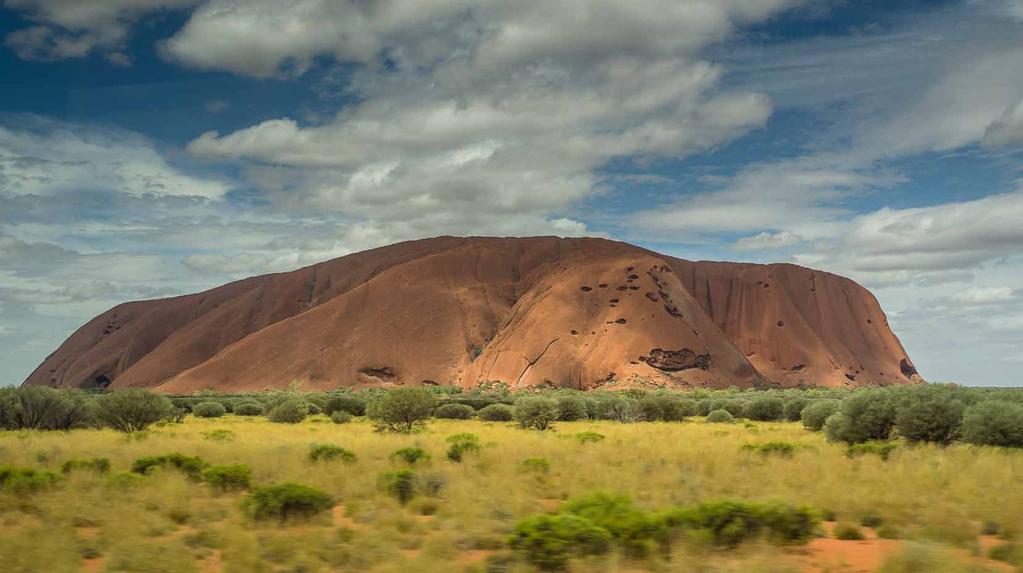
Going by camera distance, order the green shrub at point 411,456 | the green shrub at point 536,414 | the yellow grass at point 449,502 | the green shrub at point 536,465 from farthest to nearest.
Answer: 1. the green shrub at point 536,414
2. the green shrub at point 411,456
3. the green shrub at point 536,465
4. the yellow grass at point 449,502

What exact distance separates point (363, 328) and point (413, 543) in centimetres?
9832

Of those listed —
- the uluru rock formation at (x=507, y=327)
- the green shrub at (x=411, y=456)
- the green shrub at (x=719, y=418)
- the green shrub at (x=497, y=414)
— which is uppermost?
the uluru rock formation at (x=507, y=327)

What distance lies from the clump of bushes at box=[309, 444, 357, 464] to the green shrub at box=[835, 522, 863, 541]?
1147cm

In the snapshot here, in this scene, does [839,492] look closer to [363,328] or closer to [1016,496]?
[1016,496]

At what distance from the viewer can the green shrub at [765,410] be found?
4738cm

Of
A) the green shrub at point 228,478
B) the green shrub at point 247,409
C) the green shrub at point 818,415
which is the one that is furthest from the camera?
the green shrub at point 247,409

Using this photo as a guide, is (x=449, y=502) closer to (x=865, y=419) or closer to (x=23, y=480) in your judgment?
(x=23, y=480)

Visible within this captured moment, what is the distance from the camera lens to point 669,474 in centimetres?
1603

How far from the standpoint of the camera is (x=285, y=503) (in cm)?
1171

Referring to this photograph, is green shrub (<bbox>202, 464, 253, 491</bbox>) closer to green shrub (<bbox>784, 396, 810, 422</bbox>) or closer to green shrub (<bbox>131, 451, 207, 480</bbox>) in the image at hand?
green shrub (<bbox>131, 451, 207, 480</bbox>)

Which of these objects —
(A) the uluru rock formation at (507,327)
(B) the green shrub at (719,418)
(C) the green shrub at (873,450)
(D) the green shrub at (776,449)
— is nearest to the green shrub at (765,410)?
(B) the green shrub at (719,418)

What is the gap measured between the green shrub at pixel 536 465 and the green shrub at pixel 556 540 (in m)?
7.46

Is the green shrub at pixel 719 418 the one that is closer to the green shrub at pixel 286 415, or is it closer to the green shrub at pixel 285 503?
the green shrub at pixel 286 415

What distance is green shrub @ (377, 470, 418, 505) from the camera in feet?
44.8
